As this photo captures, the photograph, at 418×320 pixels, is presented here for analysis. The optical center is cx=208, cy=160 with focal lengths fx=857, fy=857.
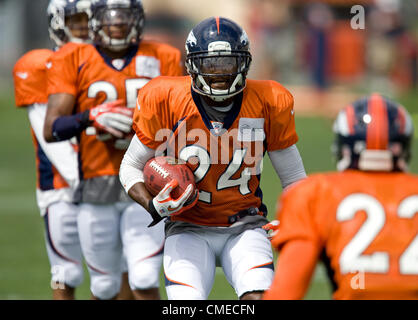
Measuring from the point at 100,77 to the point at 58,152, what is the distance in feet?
2.45

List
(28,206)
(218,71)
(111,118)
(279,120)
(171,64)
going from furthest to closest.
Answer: (28,206), (171,64), (111,118), (279,120), (218,71)

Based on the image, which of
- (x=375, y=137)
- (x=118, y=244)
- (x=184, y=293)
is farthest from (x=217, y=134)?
(x=118, y=244)

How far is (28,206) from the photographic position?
11352 mm

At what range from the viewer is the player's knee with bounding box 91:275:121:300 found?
546 cm

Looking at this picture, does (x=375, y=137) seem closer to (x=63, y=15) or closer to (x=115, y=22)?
(x=115, y=22)

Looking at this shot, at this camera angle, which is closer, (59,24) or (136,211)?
(136,211)

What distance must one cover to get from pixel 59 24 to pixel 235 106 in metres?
1.96

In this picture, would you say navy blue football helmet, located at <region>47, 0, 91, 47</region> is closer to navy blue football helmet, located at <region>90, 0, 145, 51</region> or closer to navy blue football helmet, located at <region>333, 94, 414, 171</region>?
navy blue football helmet, located at <region>90, 0, 145, 51</region>

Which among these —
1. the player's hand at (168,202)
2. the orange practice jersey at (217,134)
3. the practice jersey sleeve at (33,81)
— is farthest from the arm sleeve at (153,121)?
the practice jersey sleeve at (33,81)

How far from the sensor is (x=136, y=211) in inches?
210

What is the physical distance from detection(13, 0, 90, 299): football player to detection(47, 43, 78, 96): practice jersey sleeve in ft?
1.46

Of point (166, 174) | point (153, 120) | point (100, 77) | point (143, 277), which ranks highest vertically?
point (100, 77)

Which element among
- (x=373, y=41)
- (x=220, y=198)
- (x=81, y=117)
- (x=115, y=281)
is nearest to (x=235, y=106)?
(x=220, y=198)
